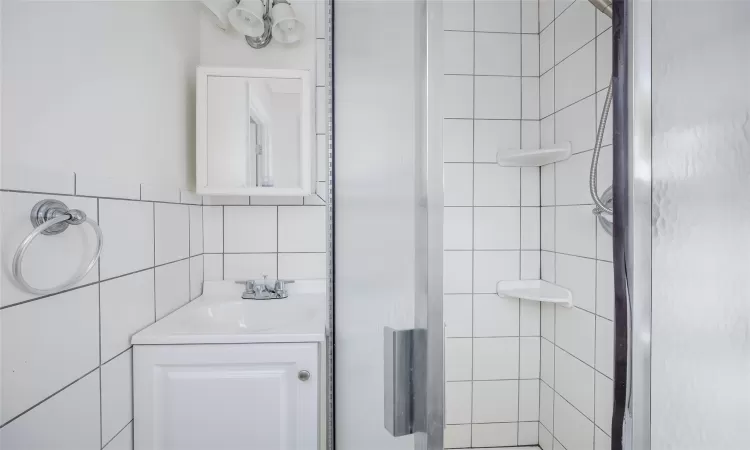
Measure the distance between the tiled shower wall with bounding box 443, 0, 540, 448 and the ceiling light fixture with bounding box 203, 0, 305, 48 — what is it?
656 millimetres

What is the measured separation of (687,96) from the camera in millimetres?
266

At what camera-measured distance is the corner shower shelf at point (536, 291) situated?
1.21 meters

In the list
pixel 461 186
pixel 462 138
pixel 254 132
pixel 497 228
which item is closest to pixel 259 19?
pixel 254 132

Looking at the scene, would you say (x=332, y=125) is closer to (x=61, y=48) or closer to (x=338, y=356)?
(x=338, y=356)

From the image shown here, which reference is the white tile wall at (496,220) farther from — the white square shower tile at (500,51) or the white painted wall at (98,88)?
the white painted wall at (98,88)

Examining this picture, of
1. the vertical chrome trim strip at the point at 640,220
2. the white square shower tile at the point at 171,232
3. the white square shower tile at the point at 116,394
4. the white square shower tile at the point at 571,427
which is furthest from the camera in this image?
the white square shower tile at the point at 571,427

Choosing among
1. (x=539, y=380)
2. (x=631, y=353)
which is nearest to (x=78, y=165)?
(x=631, y=353)

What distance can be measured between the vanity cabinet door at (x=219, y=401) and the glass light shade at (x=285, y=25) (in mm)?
1189

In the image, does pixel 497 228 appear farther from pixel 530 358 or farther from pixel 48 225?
pixel 48 225

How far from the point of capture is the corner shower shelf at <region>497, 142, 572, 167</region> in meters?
1.20

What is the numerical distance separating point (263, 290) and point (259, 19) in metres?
1.07

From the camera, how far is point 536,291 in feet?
4.46

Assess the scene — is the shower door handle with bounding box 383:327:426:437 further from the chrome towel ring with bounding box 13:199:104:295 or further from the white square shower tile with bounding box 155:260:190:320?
the white square shower tile with bounding box 155:260:190:320

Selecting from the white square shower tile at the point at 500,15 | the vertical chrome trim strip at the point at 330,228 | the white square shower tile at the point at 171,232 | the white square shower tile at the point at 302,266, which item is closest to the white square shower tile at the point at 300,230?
the white square shower tile at the point at 302,266
